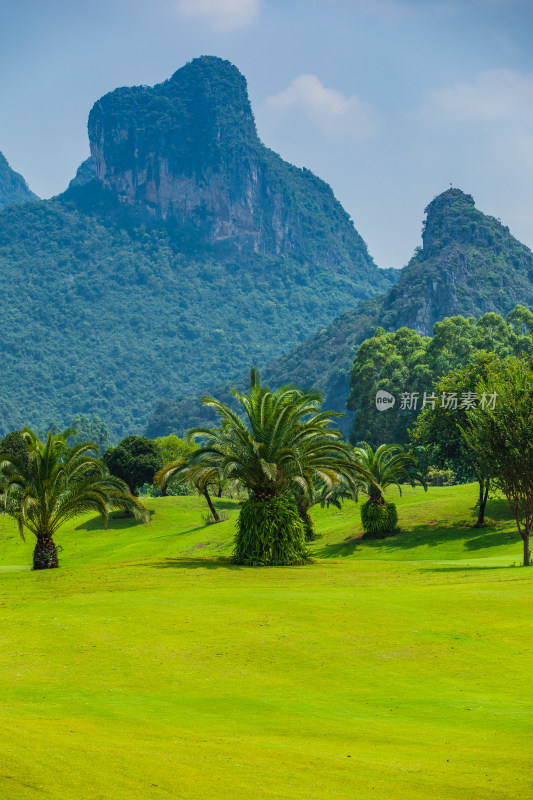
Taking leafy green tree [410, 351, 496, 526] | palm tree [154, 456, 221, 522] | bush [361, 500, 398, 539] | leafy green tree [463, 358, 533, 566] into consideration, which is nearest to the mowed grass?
leafy green tree [463, 358, 533, 566]

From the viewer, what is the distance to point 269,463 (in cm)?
2933

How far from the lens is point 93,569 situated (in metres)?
27.0

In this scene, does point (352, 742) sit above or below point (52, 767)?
below

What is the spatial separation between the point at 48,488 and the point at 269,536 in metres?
7.99

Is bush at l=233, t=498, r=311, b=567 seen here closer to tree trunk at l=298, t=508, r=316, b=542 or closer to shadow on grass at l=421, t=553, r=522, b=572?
shadow on grass at l=421, t=553, r=522, b=572

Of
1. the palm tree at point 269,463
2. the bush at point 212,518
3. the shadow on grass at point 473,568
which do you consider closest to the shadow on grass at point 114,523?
the bush at point 212,518

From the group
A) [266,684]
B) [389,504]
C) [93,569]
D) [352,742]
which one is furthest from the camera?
[389,504]

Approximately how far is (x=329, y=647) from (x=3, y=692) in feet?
19.0

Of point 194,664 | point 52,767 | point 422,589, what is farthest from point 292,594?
point 52,767

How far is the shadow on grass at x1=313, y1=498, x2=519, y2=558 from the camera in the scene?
4025 cm

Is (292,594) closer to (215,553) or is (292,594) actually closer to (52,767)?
(52,767)

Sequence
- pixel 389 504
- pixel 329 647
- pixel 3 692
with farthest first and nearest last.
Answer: pixel 389 504 → pixel 329 647 → pixel 3 692

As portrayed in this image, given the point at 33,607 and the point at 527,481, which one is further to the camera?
the point at 527,481

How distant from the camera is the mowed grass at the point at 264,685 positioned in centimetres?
814
